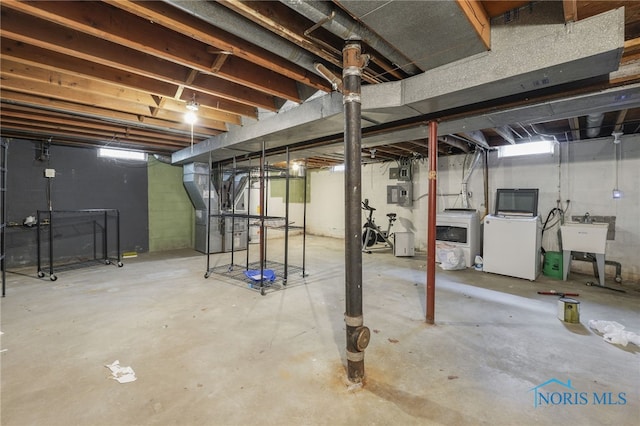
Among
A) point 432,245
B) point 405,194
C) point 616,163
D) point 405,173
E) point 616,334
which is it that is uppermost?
point 405,173

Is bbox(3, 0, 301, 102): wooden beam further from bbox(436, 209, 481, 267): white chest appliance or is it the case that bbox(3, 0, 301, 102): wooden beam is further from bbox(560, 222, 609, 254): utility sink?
bbox(560, 222, 609, 254): utility sink

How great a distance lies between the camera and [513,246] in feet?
14.1

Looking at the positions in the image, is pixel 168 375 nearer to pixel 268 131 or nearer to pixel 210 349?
pixel 210 349

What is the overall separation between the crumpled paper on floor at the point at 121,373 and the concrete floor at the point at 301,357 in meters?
0.05

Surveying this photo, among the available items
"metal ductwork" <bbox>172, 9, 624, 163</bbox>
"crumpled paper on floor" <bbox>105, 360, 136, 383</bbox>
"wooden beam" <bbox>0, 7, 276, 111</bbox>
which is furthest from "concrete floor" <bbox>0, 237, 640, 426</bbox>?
"wooden beam" <bbox>0, 7, 276, 111</bbox>

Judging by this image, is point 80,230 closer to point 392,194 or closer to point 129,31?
point 129,31

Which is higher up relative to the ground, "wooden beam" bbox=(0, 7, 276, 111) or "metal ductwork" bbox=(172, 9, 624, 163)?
"wooden beam" bbox=(0, 7, 276, 111)

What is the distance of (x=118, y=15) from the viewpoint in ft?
6.31

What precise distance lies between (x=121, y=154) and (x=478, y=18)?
6502 mm

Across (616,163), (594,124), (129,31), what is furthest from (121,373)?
(616,163)

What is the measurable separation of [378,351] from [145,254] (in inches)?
225

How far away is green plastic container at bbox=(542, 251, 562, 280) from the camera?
14.3ft

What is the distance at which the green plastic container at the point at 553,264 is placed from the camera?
4352 millimetres

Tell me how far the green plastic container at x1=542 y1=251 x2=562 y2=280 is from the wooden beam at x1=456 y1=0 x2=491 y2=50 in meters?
3.96
